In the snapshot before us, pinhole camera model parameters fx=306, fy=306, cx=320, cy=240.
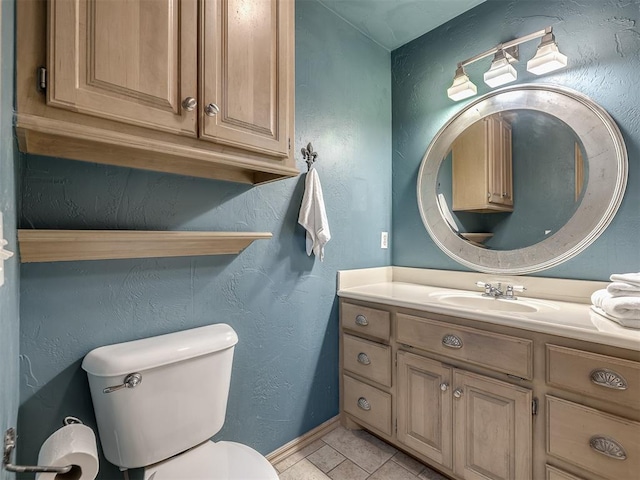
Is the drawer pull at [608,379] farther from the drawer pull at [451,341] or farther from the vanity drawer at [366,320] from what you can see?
the vanity drawer at [366,320]

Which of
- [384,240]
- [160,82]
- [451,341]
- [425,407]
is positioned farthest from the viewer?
[384,240]

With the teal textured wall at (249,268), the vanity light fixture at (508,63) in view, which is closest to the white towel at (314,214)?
the teal textured wall at (249,268)

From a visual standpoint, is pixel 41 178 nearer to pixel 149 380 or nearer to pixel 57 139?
pixel 57 139

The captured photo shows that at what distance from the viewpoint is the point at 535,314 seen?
1.21 metres

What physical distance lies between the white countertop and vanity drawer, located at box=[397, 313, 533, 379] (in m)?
0.06

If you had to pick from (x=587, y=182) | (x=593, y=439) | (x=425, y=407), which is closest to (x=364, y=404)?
(x=425, y=407)

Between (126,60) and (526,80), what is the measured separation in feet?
6.02

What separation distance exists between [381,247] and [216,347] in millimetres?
1332

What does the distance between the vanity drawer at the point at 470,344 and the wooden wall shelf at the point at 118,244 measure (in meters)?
0.83

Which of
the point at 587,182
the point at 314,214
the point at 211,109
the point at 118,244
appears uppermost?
the point at 211,109

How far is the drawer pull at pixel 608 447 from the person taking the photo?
958 mm

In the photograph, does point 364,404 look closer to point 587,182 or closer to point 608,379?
point 608,379

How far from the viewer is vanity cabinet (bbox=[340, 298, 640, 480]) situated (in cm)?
98

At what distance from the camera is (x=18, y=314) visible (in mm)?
912
